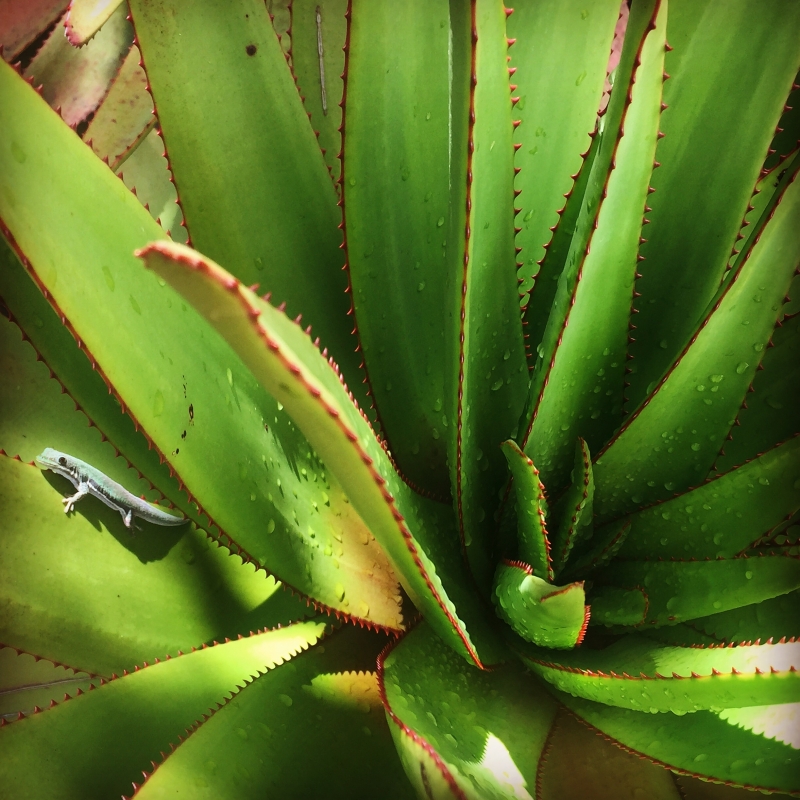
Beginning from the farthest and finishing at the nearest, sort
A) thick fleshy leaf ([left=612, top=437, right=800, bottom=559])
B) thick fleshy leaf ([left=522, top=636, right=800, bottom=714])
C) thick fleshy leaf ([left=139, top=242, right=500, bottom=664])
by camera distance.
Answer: thick fleshy leaf ([left=612, top=437, right=800, bottom=559])
thick fleshy leaf ([left=522, top=636, right=800, bottom=714])
thick fleshy leaf ([left=139, top=242, right=500, bottom=664])

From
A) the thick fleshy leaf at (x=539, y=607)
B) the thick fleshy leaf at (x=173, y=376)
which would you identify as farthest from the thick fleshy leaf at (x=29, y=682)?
the thick fleshy leaf at (x=539, y=607)

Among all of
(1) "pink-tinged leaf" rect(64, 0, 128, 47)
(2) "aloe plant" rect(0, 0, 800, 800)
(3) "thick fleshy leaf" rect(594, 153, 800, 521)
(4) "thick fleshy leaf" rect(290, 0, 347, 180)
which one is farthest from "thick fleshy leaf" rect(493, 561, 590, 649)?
(1) "pink-tinged leaf" rect(64, 0, 128, 47)

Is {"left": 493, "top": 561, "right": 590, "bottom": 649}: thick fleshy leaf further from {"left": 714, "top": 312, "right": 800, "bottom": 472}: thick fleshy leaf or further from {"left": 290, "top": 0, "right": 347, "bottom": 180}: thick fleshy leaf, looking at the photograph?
{"left": 290, "top": 0, "right": 347, "bottom": 180}: thick fleshy leaf

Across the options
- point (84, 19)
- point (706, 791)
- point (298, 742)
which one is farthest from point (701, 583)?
point (84, 19)

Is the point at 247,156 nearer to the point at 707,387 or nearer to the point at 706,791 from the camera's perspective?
the point at 707,387

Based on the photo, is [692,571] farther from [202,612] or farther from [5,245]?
[5,245]
